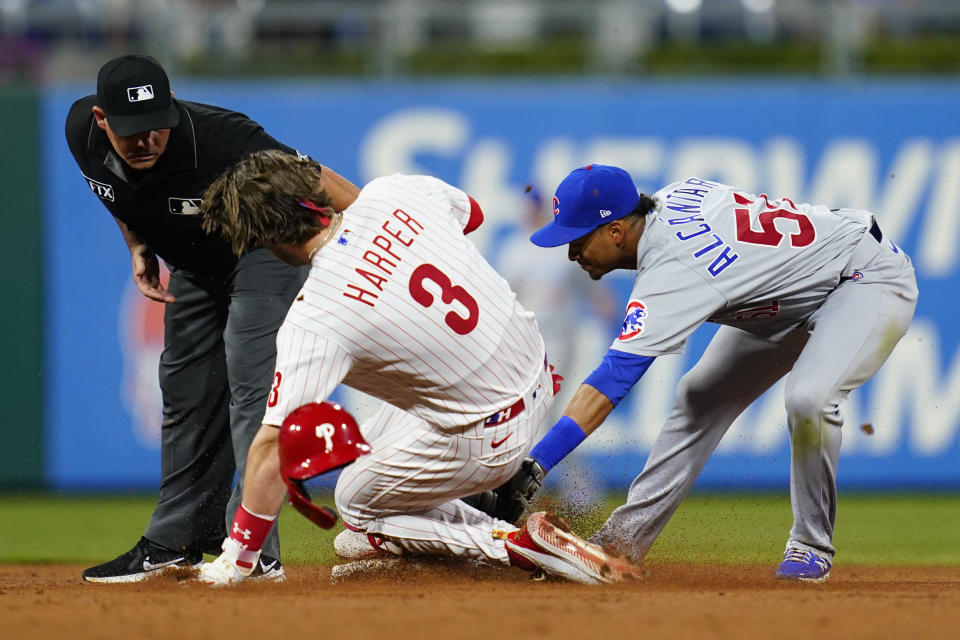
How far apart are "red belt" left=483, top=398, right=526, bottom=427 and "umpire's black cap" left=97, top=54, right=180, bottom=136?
5.80 feet

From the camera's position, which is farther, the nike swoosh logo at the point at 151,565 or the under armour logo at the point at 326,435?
the nike swoosh logo at the point at 151,565

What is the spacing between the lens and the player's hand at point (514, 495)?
4855 millimetres

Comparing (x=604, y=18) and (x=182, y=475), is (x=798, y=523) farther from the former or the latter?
(x=604, y=18)

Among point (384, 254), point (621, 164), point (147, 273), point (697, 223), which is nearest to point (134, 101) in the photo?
point (147, 273)

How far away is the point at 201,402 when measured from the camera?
554 cm

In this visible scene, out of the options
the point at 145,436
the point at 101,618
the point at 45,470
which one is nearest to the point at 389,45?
the point at 145,436

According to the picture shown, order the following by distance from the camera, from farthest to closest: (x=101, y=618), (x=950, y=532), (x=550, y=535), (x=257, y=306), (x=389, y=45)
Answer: (x=389, y=45) → (x=950, y=532) → (x=257, y=306) → (x=550, y=535) → (x=101, y=618)

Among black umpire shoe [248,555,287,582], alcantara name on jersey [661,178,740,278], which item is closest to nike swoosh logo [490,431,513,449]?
alcantara name on jersey [661,178,740,278]

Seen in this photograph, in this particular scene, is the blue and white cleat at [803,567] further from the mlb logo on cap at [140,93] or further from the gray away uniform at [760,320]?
the mlb logo on cap at [140,93]

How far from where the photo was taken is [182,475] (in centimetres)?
548

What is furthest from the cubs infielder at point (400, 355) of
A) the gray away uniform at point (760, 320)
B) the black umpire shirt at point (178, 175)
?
the black umpire shirt at point (178, 175)

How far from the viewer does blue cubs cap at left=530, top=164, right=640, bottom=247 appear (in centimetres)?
489

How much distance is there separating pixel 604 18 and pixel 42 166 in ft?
15.4

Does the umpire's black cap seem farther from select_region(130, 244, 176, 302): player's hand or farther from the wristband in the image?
the wristband
